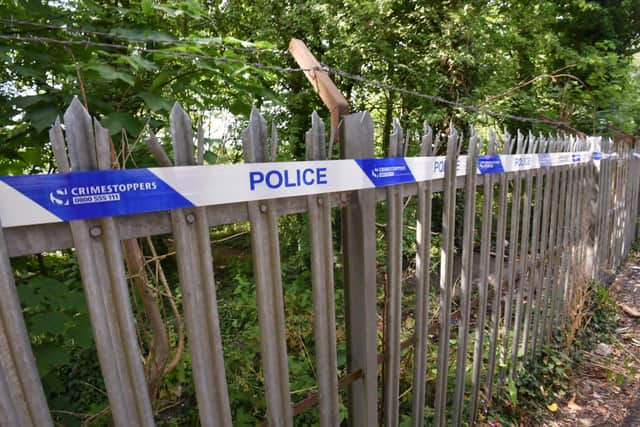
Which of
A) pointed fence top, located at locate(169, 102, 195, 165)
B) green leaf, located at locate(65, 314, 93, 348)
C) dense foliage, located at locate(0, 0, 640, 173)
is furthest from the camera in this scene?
dense foliage, located at locate(0, 0, 640, 173)

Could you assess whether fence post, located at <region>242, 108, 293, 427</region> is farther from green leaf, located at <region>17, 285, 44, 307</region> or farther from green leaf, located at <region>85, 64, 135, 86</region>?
green leaf, located at <region>17, 285, 44, 307</region>

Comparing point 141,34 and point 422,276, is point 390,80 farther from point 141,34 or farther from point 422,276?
point 141,34

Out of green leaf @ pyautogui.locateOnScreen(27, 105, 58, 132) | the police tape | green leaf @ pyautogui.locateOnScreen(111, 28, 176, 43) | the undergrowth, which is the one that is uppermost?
green leaf @ pyautogui.locateOnScreen(111, 28, 176, 43)

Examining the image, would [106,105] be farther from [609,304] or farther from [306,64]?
[609,304]

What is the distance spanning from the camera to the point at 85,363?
3.93m

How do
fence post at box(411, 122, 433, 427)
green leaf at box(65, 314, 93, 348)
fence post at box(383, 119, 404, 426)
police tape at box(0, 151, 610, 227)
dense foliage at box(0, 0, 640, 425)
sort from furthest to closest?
1. dense foliage at box(0, 0, 640, 425)
2. fence post at box(411, 122, 433, 427)
3. fence post at box(383, 119, 404, 426)
4. green leaf at box(65, 314, 93, 348)
5. police tape at box(0, 151, 610, 227)

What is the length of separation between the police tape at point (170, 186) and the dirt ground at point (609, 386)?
8.94ft

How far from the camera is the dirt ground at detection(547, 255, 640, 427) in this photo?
9.57 feet

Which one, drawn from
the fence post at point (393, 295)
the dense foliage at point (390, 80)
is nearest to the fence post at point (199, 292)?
the fence post at point (393, 295)

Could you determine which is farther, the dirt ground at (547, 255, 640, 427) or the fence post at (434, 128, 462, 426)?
the dirt ground at (547, 255, 640, 427)

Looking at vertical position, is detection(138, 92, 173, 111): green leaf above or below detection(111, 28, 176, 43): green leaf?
below

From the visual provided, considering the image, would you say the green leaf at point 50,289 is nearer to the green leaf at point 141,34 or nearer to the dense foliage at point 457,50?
the green leaf at point 141,34

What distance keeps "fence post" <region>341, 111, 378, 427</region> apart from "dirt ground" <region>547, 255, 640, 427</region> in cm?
200

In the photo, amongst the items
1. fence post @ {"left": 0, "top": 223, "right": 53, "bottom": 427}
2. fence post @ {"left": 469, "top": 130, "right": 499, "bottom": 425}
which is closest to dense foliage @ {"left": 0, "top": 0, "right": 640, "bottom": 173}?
fence post @ {"left": 469, "top": 130, "right": 499, "bottom": 425}
